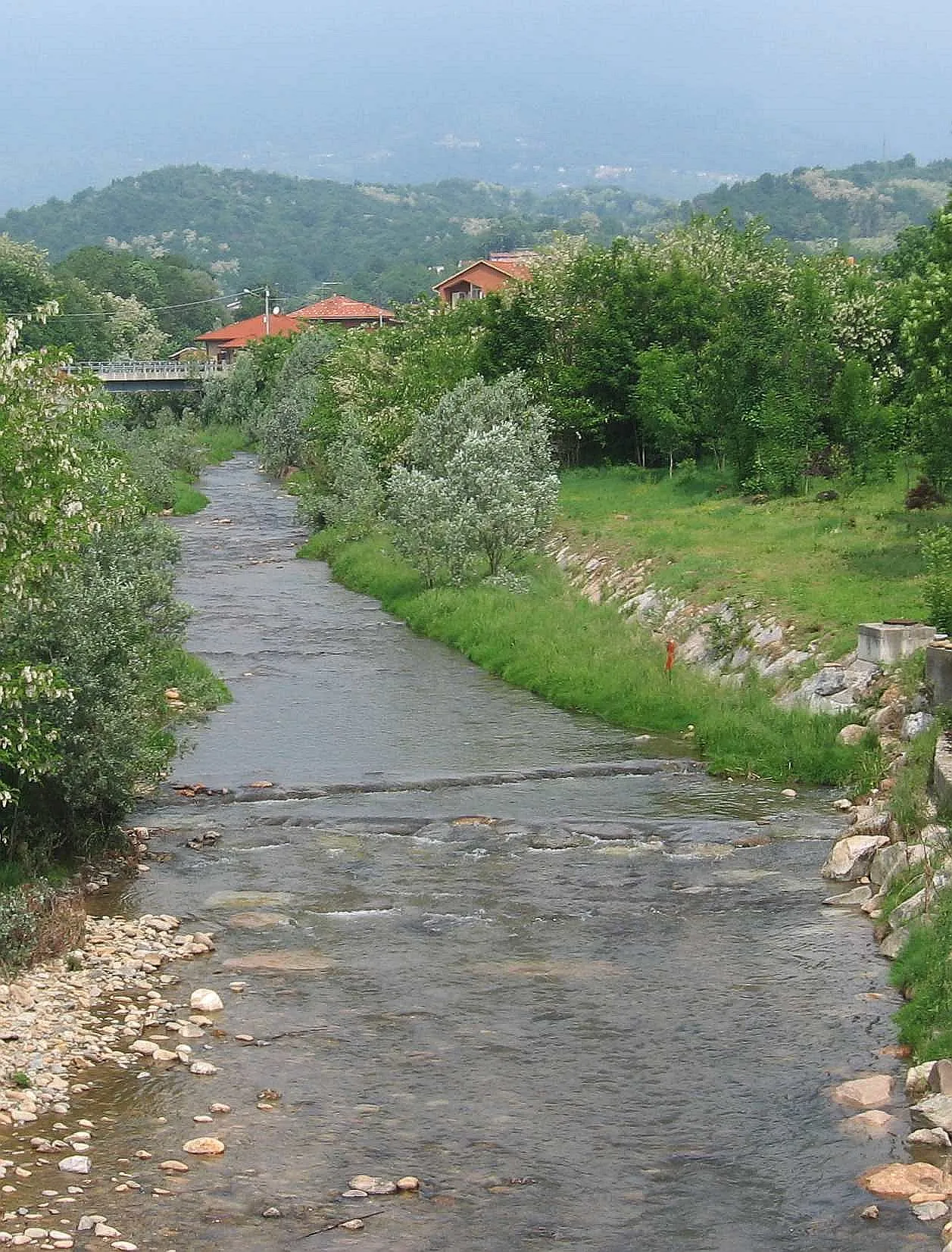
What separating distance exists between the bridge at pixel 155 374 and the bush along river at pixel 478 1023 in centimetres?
9703

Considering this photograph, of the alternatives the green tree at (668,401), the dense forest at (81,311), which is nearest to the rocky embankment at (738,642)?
the green tree at (668,401)

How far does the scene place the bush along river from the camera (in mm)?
13906

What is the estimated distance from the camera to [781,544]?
40.3m

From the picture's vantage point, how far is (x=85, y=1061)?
16688 millimetres

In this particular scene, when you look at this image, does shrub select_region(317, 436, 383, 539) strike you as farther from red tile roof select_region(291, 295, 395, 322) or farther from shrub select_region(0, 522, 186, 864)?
red tile roof select_region(291, 295, 395, 322)

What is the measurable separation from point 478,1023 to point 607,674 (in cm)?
1758

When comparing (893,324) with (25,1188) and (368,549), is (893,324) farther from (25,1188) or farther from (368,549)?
(25,1188)

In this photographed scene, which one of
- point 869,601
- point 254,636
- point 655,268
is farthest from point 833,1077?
point 655,268

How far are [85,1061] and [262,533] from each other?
169ft

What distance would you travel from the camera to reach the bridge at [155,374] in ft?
404

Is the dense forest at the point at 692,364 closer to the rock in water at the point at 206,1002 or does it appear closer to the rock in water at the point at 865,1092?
the rock in water at the point at 865,1092

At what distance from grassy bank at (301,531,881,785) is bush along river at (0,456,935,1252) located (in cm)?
105

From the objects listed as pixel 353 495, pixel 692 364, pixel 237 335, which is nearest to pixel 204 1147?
pixel 692 364

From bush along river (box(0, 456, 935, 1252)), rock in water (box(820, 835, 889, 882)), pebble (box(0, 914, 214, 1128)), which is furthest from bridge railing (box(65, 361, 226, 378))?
pebble (box(0, 914, 214, 1128))
